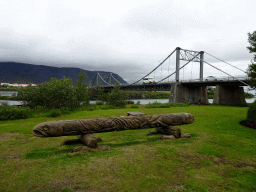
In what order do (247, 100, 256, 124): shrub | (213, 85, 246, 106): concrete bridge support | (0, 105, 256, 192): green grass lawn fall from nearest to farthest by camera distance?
(0, 105, 256, 192): green grass lawn → (247, 100, 256, 124): shrub → (213, 85, 246, 106): concrete bridge support

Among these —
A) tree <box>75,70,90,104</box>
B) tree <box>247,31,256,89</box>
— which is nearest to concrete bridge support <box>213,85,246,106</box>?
tree <box>247,31,256,89</box>

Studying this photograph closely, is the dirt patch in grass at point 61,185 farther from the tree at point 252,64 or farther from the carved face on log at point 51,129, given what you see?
the tree at point 252,64

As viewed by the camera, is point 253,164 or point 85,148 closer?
point 253,164

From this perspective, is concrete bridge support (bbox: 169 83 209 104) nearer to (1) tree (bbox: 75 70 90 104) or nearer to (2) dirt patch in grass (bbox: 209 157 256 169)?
(1) tree (bbox: 75 70 90 104)

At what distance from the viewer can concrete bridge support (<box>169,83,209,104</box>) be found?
93.8 ft

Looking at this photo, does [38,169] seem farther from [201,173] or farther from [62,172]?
[201,173]

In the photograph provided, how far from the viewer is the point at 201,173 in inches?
149

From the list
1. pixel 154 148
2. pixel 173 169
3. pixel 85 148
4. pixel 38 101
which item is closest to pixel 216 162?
pixel 173 169

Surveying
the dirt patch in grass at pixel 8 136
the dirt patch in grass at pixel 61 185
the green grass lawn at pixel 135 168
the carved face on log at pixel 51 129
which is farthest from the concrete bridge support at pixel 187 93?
the dirt patch in grass at pixel 61 185

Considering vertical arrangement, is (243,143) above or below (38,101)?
below

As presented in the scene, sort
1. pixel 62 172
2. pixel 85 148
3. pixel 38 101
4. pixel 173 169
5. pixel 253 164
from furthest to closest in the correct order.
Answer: pixel 38 101 < pixel 85 148 < pixel 253 164 < pixel 173 169 < pixel 62 172

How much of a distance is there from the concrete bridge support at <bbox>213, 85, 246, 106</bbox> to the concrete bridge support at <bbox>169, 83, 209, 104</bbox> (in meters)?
4.02

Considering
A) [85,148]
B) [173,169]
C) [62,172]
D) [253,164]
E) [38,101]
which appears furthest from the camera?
[38,101]

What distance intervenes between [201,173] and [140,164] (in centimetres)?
145
